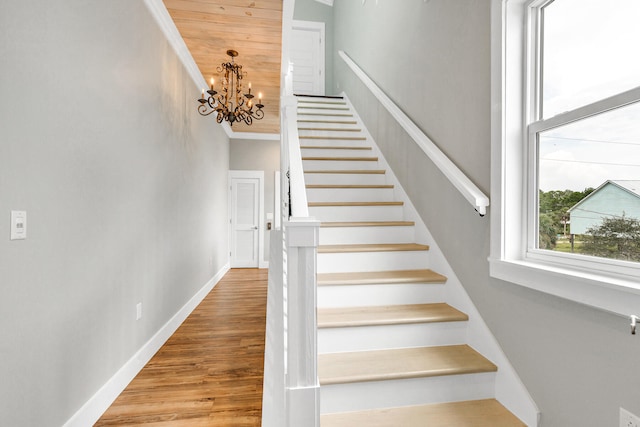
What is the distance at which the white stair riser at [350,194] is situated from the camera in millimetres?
2846

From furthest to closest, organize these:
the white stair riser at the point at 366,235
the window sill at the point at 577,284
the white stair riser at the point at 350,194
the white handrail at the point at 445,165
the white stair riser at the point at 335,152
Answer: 1. the white stair riser at the point at 335,152
2. the white stair riser at the point at 350,194
3. the white stair riser at the point at 366,235
4. the white handrail at the point at 445,165
5. the window sill at the point at 577,284

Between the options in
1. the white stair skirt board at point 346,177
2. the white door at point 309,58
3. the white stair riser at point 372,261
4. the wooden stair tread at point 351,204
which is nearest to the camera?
the white stair riser at point 372,261

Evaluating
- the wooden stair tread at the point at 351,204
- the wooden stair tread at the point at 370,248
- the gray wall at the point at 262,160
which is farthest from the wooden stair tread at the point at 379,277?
the gray wall at the point at 262,160

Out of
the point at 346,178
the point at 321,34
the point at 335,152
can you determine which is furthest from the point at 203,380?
the point at 321,34

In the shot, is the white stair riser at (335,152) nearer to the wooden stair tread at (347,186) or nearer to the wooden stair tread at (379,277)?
the wooden stair tread at (347,186)

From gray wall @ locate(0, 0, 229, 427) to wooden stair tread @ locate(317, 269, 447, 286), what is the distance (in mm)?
1274

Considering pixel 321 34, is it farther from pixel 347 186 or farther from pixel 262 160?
pixel 347 186

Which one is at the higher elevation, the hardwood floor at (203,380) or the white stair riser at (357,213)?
the white stair riser at (357,213)

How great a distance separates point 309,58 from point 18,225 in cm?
568

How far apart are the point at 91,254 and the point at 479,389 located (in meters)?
2.11

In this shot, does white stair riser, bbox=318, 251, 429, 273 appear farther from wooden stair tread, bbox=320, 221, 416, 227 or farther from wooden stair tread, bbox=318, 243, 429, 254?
wooden stair tread, bbox=320, 221, 416, 227

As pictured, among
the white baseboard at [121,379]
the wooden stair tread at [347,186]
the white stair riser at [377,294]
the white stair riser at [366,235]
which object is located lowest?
the white baseboard at [121,379]

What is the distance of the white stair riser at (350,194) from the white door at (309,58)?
3.83 m

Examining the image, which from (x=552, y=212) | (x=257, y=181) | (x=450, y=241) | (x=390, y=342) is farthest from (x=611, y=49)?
(x=257, y=181)
